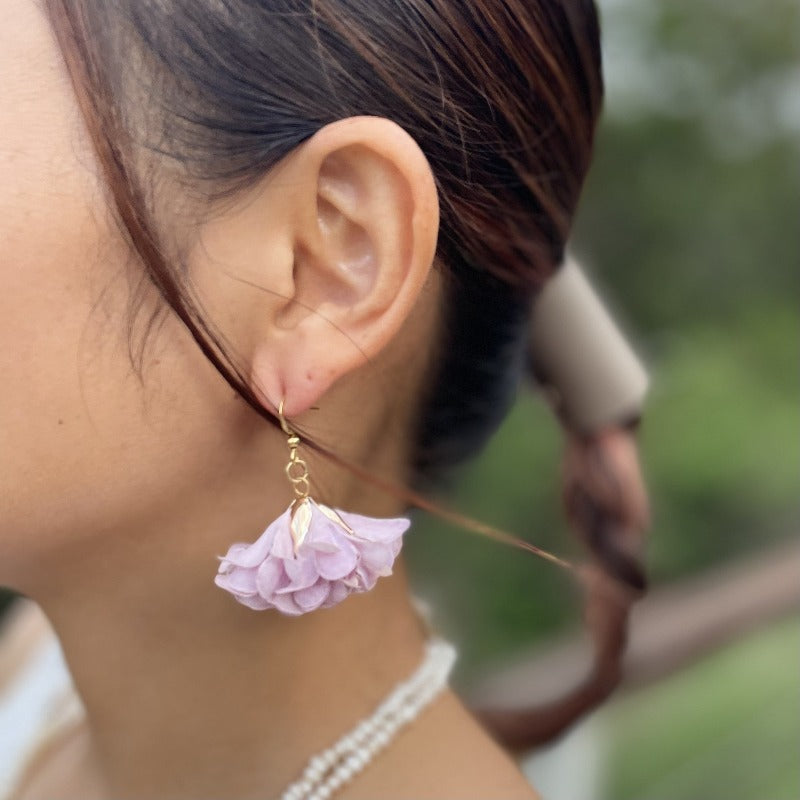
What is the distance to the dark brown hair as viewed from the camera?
0.69m

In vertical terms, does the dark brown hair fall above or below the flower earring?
above

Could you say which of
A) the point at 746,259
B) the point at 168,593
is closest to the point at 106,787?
the point at 168,593

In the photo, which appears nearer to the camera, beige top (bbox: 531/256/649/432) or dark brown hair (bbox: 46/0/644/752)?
dark brown hair (bbox: 46/0/644/752)

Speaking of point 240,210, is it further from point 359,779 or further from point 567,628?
point 567,628

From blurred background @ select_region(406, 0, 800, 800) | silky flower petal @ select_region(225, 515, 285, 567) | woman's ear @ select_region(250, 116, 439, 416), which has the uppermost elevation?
woman's ear @ select_region(250, 116, 439, 416)

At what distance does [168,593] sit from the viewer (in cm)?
86

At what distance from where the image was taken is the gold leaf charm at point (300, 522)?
2.26 ft

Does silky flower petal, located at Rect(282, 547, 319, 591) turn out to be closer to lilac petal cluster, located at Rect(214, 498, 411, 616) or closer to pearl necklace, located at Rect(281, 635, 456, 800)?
lilac petal cluster, located at Rect(214, 498, 411, 616)

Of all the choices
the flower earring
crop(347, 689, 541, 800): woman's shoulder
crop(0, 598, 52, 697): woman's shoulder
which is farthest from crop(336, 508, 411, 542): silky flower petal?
crop(0, 598, 52, 697): woman's shoulder

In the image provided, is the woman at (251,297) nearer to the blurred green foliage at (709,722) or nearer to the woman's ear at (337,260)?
the woman's ear at (337,260)

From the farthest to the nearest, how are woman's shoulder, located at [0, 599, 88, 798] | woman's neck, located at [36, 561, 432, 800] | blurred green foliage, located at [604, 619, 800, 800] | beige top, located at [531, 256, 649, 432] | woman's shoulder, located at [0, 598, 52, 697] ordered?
1. blurred green foliage, located at [604, 619, 800, 800]
2. woman's shoulder, located at [0, 598, 52, 697]
3. woman's shoulder, located at [0, 599, 88, 798]
4. beige top, located at [531, 256, 649, 432]
5. woman's neck, located at [36, 561, 432, 800]

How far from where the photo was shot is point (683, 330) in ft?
7.85

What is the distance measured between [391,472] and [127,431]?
26 centimetres

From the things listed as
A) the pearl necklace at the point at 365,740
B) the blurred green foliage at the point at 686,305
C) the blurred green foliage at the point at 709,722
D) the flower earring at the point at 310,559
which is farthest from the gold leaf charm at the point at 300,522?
the blurred green foliage at the point at 686,305
